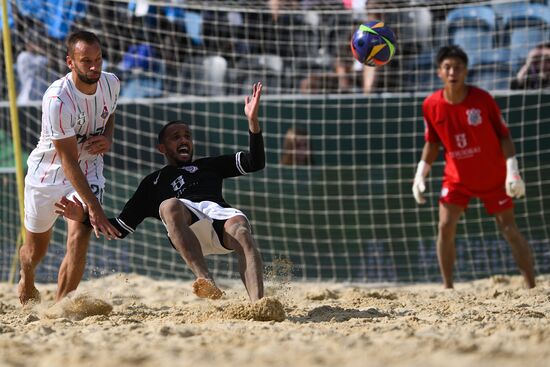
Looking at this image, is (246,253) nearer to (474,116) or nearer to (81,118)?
(81,118)

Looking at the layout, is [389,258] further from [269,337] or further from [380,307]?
[269,337]

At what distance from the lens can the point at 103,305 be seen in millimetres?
5699

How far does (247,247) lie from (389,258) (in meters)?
4.35

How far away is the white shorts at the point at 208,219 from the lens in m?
5.57

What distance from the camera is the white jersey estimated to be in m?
5.64

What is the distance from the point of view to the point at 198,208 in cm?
564

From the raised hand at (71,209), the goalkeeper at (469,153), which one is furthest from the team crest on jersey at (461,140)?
the raised hand at (71,209)

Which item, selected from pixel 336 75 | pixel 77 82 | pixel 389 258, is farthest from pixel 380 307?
pixel 336 75

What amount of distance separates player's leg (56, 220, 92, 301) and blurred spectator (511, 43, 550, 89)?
214 inches

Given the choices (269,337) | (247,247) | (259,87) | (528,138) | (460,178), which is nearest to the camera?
(269,337)

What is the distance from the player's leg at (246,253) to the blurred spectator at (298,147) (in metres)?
4.06

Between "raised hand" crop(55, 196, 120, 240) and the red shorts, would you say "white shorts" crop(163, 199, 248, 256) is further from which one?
the red shorts

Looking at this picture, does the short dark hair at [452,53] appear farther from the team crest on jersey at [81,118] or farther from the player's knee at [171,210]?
the team crest on jersey at [81,118]

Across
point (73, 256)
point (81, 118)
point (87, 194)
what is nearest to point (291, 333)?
point (87, 194)
